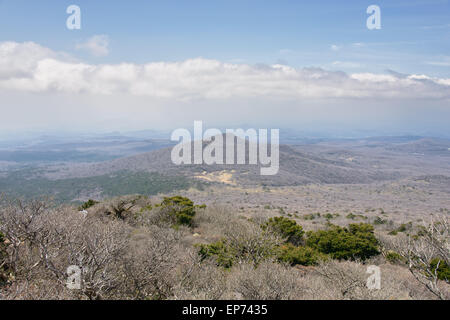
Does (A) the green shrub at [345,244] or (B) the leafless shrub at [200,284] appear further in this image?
(A) the green shrub at [345,244]

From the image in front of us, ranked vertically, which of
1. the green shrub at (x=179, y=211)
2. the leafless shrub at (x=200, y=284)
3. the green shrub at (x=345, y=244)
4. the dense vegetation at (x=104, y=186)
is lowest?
the dense vegetation at (x=104, y=186)

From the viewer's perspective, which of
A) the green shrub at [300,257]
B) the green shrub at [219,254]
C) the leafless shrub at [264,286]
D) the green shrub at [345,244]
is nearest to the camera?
the leafless shrub at [264,286]

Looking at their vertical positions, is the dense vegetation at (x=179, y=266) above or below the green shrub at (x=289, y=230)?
above

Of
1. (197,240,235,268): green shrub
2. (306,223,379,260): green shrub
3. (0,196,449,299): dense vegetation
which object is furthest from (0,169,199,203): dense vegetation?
(0,196,449,299): dense vegetation

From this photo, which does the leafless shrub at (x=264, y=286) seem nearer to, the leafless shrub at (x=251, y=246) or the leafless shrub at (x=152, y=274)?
the leafless shrub at (x=152, y=274)

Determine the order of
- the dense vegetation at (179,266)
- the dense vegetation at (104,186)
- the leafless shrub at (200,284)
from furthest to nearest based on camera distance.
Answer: the dense vegetation at (104,186) → the dense vegetation at (179,266) → the leafless shrub at (200,284)

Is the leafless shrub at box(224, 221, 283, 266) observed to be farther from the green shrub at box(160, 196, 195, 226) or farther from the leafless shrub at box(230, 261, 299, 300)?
the green shrub at box(160, 196, 195, 226)

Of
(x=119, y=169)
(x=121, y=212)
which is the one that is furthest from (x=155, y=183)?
(x=121, y=212)

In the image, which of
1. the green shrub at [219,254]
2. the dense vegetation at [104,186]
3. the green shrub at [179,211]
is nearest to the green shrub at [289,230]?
the green shrub at [219,254]
